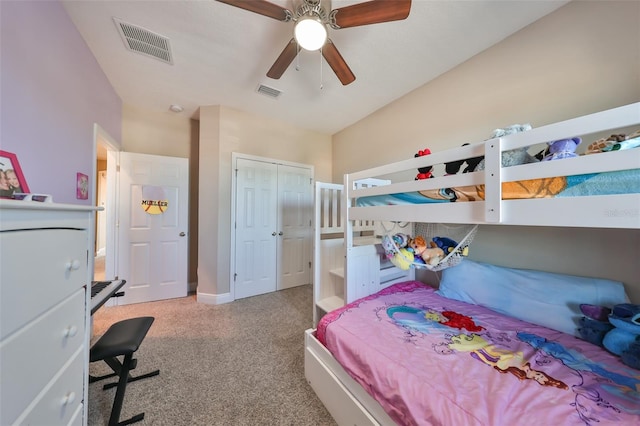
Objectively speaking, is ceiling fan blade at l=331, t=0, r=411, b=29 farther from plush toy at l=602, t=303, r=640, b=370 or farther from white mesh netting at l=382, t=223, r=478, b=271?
plush toy at l=602, t=303, r=640, b=370

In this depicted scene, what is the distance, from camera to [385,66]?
6.81 feet

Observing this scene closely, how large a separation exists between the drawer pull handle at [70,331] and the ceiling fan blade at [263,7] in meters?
1.68

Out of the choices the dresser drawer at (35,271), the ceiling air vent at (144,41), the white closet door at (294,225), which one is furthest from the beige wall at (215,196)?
the dresser drawer at (35,271)

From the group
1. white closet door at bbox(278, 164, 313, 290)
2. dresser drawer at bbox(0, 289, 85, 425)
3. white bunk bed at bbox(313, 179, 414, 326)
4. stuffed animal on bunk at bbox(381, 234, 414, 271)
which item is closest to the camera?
dresser drawer at bbox(0, 289, 85, 425)

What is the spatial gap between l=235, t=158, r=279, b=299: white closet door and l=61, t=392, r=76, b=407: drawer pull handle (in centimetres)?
215

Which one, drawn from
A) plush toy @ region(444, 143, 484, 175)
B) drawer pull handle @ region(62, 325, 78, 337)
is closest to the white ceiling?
plush toy @ region(444, 143, 484, 175)

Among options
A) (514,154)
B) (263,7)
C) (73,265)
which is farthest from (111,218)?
(514,154)

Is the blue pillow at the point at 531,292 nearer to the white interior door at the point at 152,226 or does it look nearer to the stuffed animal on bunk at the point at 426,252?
the stuffed animal on bunk at the point at 426,252

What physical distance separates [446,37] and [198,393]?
10.7ft

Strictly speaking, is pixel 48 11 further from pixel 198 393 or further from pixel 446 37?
pixel 446 37

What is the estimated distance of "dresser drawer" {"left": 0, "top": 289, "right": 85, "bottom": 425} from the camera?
55 centimetres

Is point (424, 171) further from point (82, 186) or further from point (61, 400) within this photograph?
point (82, 186)

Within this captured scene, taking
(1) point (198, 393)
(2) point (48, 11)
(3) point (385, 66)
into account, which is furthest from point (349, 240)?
(2) point (48, 11)

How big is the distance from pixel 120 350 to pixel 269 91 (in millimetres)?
2620
